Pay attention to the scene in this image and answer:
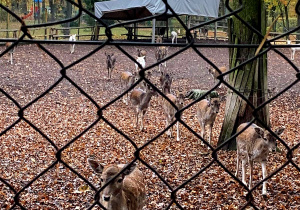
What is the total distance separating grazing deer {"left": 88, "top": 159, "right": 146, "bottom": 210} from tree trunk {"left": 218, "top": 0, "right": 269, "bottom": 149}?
11.1ft

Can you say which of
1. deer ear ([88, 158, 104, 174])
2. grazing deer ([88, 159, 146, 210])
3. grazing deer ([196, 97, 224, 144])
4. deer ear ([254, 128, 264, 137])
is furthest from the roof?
deer ear ([88, 158, 104, 174])

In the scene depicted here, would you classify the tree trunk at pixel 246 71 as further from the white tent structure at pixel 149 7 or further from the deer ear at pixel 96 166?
the white tent structure at pixel 149 7

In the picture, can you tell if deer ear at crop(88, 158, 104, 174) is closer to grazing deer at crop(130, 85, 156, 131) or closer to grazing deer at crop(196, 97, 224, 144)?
grazing deer at crop(196, 97, 224, 144)

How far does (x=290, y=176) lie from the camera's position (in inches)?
257

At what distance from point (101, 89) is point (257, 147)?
1055 cm

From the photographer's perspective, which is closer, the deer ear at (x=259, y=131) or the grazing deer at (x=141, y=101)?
the deer ear at (x=259, y=131)

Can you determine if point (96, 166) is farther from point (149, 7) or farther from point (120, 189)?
point (149, 7)

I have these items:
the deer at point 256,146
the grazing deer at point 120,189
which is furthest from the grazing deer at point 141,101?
the grazing deer at point 120,189

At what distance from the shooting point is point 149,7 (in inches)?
1094

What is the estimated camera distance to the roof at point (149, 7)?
27.8 m

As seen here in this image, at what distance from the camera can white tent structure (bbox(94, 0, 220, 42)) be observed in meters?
27.8

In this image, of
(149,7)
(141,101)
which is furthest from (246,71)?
(149,7)

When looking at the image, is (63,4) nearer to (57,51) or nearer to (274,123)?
(57,51)

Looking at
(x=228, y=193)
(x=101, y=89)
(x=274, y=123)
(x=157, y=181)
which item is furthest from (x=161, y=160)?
(x=101, y=89)
